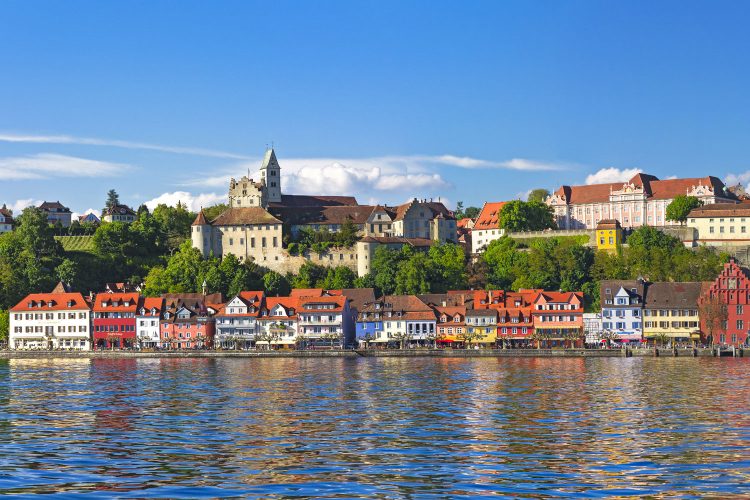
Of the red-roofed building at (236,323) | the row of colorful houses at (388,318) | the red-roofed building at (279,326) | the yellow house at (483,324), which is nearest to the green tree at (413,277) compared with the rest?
the row of colorful houses at (388,318)

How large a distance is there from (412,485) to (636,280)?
77396 mm

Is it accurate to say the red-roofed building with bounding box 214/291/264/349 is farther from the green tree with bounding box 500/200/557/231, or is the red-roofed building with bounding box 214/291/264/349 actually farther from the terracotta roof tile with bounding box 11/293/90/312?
the green tree with bounding box 500/200/557/231

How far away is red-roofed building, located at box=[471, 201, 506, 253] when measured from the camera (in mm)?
137375

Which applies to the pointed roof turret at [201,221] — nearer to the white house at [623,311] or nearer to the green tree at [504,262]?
the green tree at [504,262]

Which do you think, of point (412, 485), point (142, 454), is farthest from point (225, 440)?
point (412, 485)

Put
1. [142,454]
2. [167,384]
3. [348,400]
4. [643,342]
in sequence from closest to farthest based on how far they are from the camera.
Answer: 1. [142,454]
2. [348,400]
3. [167,384]
4. [643,342]

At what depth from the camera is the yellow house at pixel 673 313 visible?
101562 mm

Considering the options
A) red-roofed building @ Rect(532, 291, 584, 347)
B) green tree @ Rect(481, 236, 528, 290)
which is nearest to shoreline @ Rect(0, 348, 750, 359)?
red-roofed building @ Rect(532, 291, 584, 347)

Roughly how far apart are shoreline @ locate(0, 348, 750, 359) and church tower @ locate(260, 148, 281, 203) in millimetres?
53968

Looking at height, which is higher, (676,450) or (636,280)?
(636,280)

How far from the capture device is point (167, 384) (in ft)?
229

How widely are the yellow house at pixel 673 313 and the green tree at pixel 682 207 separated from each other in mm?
29895

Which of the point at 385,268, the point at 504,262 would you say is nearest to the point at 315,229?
the point at 385,268

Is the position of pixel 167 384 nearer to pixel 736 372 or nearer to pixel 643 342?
pixel 736 372
